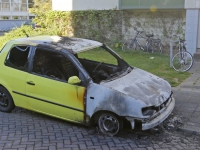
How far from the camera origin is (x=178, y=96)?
6.61 metres

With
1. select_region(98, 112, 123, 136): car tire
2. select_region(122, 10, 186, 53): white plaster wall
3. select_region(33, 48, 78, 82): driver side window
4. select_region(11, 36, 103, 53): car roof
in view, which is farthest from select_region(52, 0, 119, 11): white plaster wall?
select_region(98, 112, 123, 136): car tire

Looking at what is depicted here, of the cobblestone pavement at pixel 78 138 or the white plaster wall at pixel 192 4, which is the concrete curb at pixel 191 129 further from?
the white plaster wall at pixel 192 4

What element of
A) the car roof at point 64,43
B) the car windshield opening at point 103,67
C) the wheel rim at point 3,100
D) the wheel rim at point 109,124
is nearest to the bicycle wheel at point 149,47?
the car windshield opening at point 103,67

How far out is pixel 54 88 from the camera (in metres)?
4.94

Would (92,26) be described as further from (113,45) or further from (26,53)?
(26,53)

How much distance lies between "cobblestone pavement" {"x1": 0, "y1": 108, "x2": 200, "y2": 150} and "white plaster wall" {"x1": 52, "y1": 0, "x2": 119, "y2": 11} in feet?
34.4

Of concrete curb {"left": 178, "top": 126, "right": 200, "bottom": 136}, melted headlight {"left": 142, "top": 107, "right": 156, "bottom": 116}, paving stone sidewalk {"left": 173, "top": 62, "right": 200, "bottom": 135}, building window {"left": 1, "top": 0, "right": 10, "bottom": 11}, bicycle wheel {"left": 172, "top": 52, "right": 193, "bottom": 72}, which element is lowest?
concrete curb {"left": 178, "top": 126, "right": 200, "bottom": 136}

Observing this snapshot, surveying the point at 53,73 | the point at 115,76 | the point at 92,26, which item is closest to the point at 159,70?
the point at 115,76

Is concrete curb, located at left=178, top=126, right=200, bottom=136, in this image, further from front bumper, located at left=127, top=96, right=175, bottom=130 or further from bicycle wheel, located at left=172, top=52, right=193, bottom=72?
bicycle wheel, located at left=172, top=52, right=193, bottom=72

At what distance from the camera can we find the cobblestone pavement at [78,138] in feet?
14.2

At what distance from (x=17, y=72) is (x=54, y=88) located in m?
0.96

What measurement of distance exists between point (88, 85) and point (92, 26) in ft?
36.8

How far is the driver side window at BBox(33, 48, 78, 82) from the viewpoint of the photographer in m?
5.01

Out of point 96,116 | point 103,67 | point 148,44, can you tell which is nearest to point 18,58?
point 103,67
